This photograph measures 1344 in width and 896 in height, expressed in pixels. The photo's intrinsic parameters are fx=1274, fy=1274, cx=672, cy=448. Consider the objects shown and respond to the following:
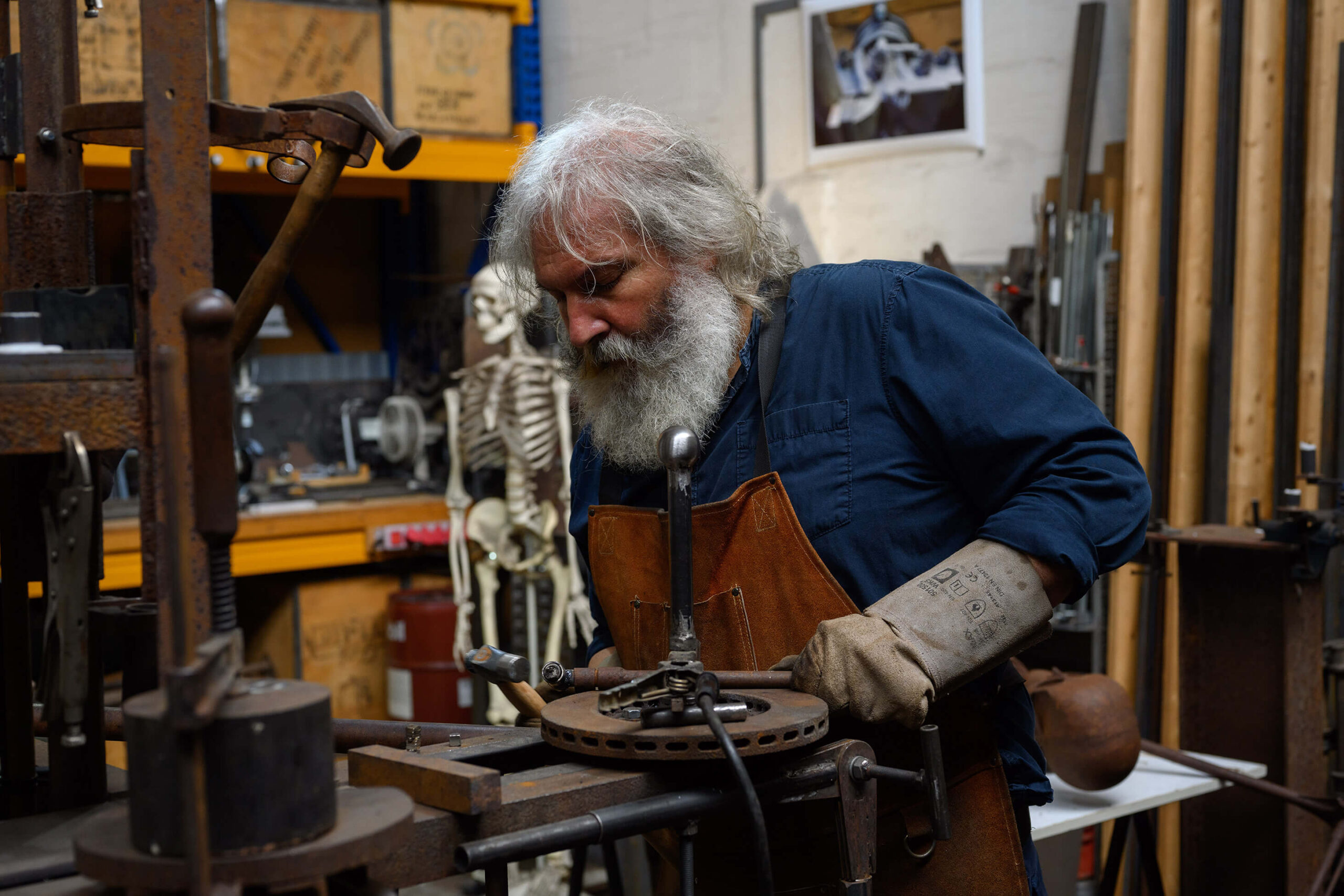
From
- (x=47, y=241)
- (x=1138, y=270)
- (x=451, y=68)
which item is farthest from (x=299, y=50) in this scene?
(x=47, y=241)

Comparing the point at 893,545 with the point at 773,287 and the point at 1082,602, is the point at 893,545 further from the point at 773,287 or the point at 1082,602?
the point at 1082,602

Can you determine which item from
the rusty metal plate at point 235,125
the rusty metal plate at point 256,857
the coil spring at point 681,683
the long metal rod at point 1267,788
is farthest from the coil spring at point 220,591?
the long metal rod at point 1267,788

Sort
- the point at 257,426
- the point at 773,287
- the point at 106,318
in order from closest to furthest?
the point at 106,318 < the point at 773,287 < the point at 257,426

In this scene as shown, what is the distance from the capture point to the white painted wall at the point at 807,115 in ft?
14.8

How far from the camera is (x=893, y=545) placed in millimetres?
1807

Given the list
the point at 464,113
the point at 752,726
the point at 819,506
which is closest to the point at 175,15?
the point at 752,726

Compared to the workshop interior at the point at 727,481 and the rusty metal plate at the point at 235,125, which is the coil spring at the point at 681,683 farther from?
the rusty metal plate at the point at 235,125

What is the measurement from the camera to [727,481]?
6.37 feet

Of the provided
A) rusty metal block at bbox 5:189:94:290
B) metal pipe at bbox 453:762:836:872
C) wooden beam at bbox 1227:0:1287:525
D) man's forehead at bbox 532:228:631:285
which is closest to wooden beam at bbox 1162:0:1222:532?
wooden beam at bbox 1227:0:1287:525

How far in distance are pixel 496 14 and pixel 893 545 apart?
13.8 feet

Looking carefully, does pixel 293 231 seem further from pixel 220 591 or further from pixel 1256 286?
pixel 1256 286

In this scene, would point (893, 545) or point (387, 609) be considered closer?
point (893, 545)

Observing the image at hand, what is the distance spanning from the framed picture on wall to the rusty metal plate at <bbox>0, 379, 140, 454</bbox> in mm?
4039

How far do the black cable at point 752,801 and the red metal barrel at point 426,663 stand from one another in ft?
13.0
